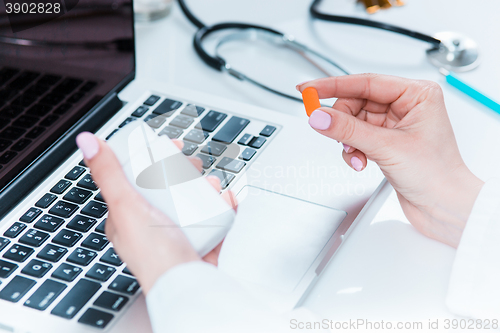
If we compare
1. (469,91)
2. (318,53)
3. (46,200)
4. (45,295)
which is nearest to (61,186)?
(46,200)

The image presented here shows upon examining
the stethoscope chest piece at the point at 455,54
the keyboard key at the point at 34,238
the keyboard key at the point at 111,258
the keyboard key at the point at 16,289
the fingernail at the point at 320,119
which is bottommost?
the keyboard key at the point at 16,289

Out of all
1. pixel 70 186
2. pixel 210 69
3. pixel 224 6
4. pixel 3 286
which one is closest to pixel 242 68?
pixel 210 69

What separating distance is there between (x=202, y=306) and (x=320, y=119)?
0.56 ft

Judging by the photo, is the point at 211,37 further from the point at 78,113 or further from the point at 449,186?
the point at 449,186

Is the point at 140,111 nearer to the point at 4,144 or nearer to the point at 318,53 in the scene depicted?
Result: the point at 4,144

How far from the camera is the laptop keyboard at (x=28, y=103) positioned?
1.37 feet

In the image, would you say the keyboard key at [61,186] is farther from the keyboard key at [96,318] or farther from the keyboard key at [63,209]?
the keyboard key at [96,318]

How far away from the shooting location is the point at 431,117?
418mm

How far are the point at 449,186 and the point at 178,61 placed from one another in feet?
1.31

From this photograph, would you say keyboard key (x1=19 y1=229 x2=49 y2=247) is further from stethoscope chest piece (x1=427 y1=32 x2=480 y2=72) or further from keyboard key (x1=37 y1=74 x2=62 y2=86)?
stethoscope chest piece (x1=427 y1=32 x2=480 y2=72)

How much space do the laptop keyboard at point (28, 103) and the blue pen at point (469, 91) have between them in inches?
17.5

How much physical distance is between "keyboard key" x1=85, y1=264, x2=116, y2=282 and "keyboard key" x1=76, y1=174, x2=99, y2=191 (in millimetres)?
93

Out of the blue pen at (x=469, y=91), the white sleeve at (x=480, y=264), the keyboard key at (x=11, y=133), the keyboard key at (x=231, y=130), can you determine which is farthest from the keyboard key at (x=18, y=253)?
the blue pen at (x=469, y=91)

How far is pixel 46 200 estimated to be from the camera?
430 mm
